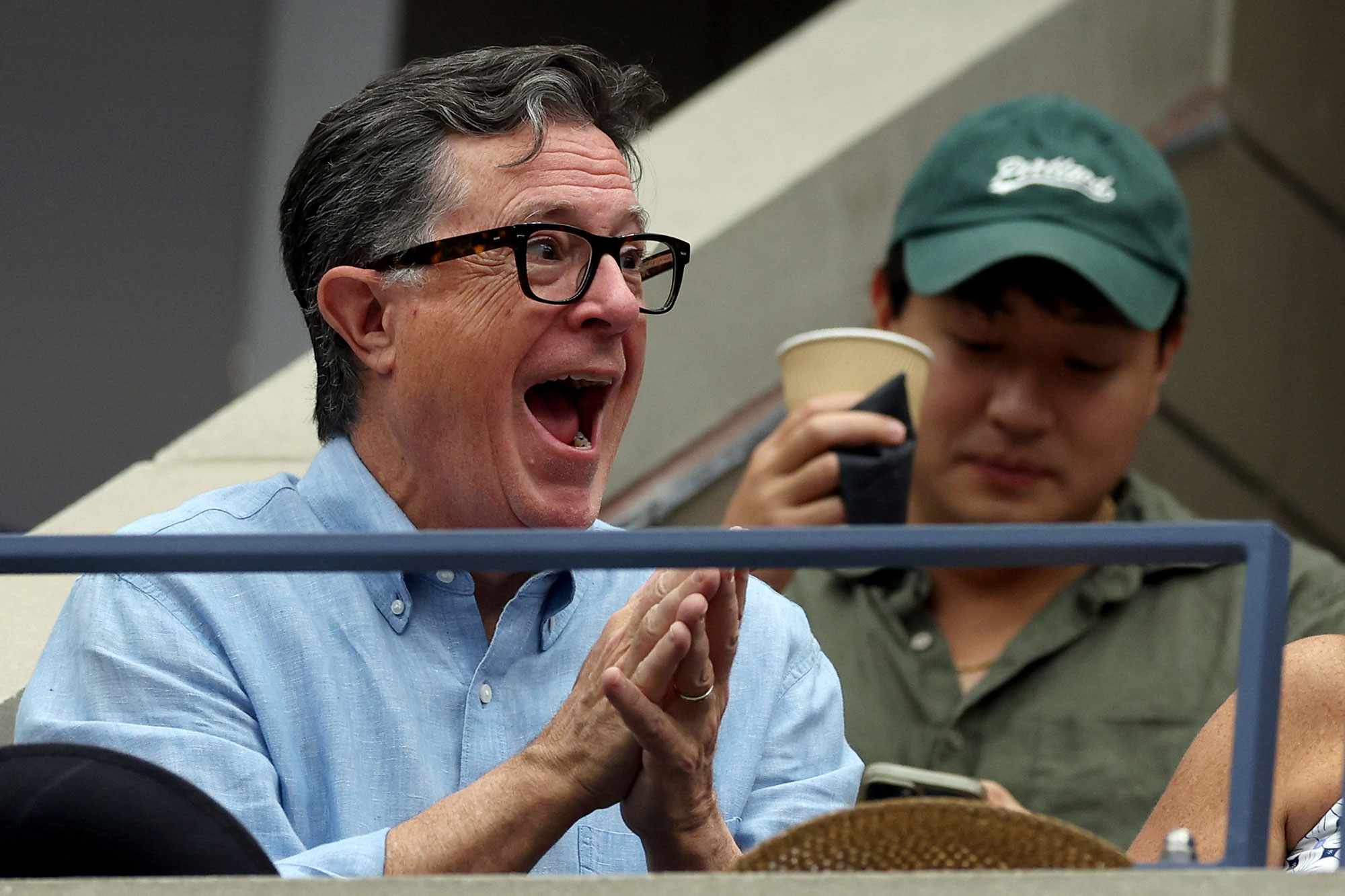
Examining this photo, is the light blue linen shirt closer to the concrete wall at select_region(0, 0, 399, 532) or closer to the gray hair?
the gray hair

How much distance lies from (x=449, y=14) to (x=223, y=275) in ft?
3.39

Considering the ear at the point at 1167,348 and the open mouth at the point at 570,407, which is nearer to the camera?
the open mouth at the point at 570,407

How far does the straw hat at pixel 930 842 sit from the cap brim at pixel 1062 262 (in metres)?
1.78

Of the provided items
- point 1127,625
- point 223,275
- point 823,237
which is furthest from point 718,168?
point 223,275

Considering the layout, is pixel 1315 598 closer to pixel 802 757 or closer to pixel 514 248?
pixel 802 757

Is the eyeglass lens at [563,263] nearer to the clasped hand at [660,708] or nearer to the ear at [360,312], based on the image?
the ear at [360,312]

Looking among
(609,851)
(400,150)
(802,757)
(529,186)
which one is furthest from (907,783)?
(400,150)

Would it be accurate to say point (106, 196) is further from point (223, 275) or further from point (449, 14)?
point (449, 14)

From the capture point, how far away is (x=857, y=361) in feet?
10.2

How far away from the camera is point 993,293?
3439mm

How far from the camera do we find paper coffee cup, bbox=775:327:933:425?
10.2ft

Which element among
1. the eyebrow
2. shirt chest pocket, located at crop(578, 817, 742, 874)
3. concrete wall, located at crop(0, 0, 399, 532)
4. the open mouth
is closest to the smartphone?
shirt chest pocket, located at crop(578, 817, 742, 874)

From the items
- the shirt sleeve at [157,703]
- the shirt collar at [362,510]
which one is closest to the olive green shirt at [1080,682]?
the shirt collar at [362,510]

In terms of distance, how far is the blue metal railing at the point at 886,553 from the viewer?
173cm
